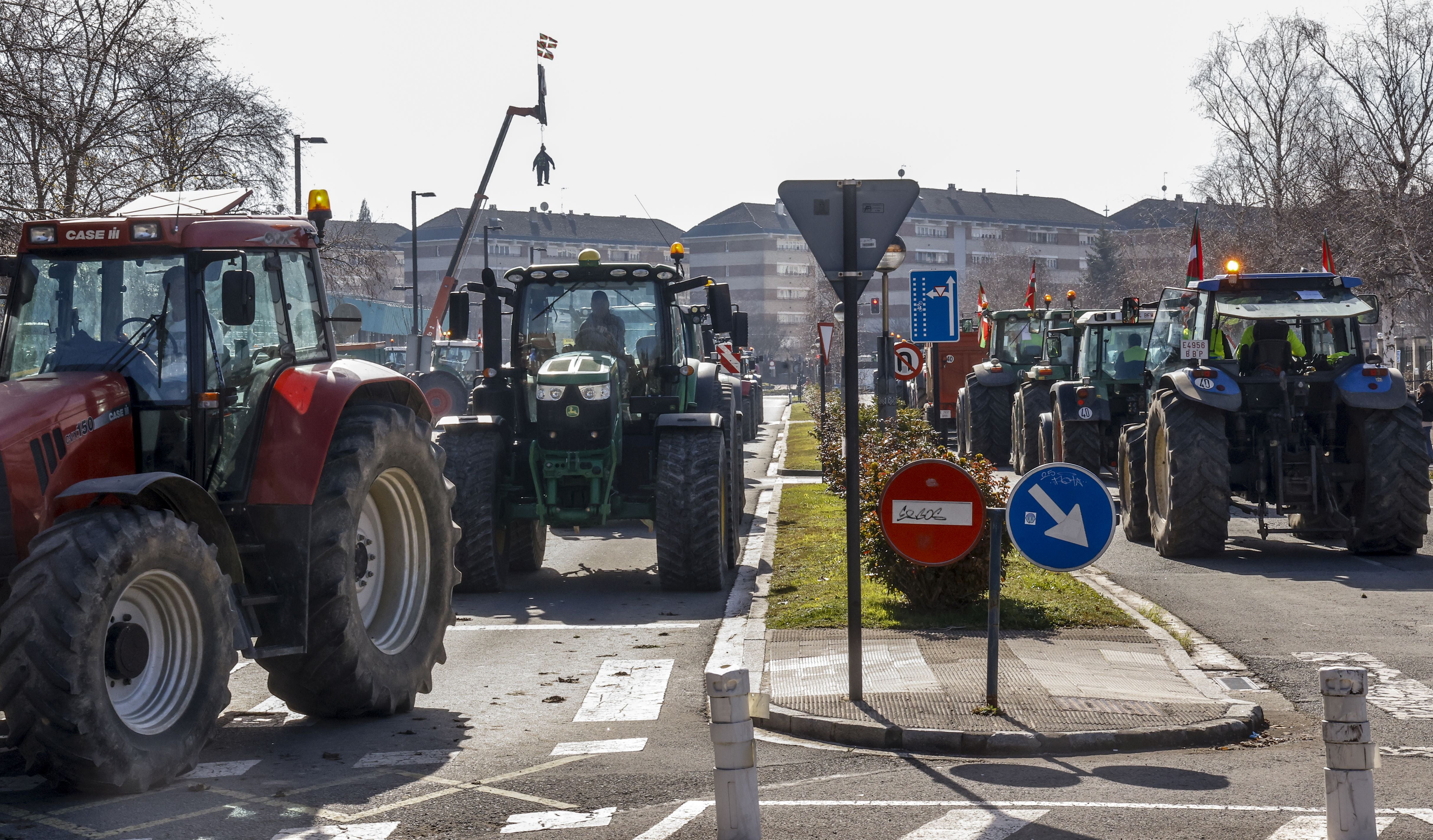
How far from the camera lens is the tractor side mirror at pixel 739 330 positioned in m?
15.7

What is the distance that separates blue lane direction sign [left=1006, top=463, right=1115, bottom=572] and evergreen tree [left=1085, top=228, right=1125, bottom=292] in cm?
10116

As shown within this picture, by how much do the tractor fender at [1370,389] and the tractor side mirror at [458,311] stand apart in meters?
7.87

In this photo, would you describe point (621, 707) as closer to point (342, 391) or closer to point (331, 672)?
point (331, 672)

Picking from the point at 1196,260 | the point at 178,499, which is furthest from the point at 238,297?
the point at 1196,260

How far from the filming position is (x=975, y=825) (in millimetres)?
5992

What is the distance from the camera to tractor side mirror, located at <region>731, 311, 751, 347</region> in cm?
1571

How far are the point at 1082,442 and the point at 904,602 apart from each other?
1085 centimetres

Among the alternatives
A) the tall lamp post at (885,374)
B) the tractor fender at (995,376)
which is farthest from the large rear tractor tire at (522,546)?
the tractor fender at (995,376)

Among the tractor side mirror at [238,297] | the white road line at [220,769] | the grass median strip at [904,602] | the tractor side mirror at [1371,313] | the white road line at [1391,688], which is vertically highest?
the tractor side mirror at [1371,313]

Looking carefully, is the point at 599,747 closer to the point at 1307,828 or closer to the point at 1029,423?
the point at 1307,828

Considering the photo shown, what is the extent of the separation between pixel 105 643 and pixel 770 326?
137348 mm

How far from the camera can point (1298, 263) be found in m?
43.0

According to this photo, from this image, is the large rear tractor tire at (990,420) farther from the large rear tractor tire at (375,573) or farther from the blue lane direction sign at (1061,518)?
the blue lane direction sign at (1061,518)

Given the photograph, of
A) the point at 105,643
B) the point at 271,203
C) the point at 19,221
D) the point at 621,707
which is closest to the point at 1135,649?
the point at 621,707
